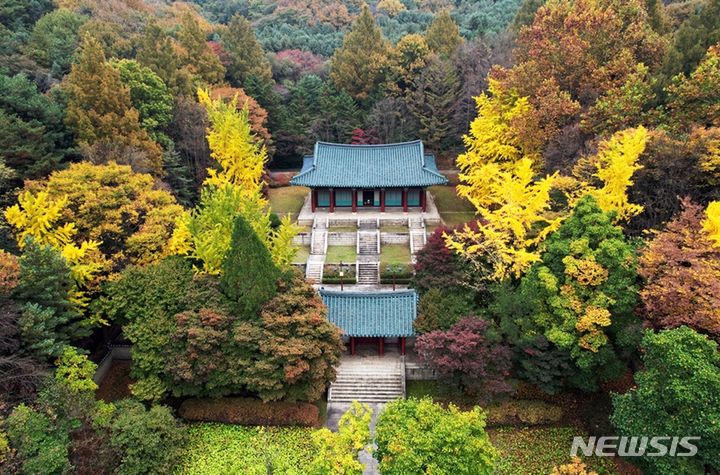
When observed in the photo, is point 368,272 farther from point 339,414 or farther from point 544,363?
point 544,363

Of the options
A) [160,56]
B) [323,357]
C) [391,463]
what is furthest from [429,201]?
Result: [391,463]

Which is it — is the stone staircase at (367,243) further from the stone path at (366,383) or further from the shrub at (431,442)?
the shrub at (431,442)

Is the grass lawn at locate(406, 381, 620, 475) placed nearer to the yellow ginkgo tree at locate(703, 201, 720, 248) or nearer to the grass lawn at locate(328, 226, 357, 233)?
the yellow ginkgo tree at locate(703, 201, 720, 248)

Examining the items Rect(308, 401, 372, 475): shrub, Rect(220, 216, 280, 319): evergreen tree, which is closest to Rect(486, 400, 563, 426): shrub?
Rect(308, 401, 372, 475): shrub

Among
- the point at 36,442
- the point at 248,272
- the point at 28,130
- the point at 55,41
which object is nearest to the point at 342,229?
A: the point at 248,272

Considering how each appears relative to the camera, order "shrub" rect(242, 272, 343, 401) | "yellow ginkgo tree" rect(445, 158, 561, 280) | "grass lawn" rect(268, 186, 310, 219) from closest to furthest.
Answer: "shrub" rect(242, 272, 343, 401) → "yellow ginkgo tree" rect(445, 158, 561, 280) → "grass lawn" rect(268, 186, 310, 219)

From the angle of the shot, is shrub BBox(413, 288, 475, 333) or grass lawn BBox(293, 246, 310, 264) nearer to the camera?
shrub BBox(413, 288, 475, 333)

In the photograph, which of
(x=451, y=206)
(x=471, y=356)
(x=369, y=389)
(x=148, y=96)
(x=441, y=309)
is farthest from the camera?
(x=451, y=206)
